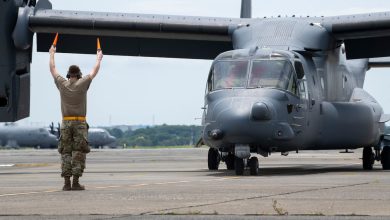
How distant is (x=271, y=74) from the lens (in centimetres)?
2153

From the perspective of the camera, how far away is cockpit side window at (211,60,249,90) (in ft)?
70.0

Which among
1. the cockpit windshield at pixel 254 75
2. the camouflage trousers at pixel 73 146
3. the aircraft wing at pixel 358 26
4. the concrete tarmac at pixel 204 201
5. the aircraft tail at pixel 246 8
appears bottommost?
the concrete tarmac at pixel 204 201

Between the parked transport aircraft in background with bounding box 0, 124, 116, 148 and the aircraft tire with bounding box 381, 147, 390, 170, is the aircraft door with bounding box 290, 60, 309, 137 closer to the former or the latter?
the aircraft tire with bounding box 381, 147, 390, 170

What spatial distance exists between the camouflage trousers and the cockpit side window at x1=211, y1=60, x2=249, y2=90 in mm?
6623

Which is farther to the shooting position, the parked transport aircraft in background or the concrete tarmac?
the parked transport aircraft in background

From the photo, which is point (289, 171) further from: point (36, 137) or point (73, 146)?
point (36, 137)

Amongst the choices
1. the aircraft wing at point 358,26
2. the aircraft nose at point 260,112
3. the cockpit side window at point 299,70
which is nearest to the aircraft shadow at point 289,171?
the aircraft nose at point 260,112

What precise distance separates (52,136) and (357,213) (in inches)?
4640

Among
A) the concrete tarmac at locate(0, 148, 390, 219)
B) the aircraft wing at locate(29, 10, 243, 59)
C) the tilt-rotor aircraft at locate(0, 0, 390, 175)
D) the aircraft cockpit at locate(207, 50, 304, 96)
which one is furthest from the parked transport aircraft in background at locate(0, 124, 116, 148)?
the concrete tarmac at locate(0, 148, 390, 219)

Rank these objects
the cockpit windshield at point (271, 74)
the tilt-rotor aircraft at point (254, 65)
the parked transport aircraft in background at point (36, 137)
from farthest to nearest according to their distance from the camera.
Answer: the parked transport aircraft in background at point (36, 137) → the cockpit windshield at point (271, 74) → the tilt-rotor aircraft at point (254, 65)

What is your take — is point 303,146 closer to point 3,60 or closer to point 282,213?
point 3,60

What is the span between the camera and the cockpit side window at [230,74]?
21.3m

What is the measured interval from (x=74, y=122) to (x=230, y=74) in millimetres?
7000

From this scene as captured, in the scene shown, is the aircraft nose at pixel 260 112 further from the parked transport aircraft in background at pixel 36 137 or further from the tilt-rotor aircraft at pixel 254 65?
the parked transport aircraft in background at pixel 36 137
